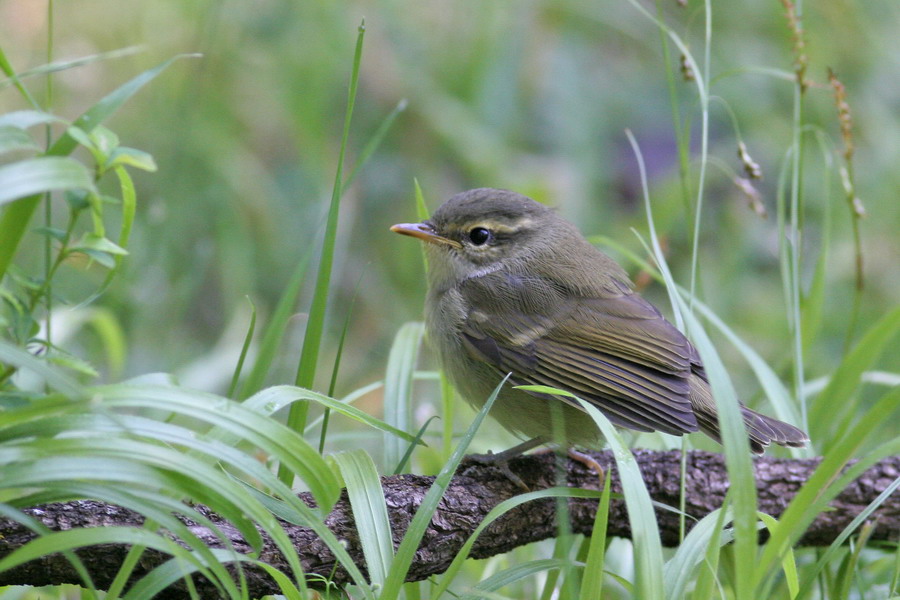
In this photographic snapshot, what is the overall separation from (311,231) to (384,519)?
4.09 meters

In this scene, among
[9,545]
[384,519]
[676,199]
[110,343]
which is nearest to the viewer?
[9,545]

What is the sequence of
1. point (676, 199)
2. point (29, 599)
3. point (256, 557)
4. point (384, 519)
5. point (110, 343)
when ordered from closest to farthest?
1. point (256, 557)
2. point (384, 519)
3. point (29, 599)
4. point (110, 343)
5. point (676, 199)

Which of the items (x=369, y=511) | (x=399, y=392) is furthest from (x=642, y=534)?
(x=399, y=392)

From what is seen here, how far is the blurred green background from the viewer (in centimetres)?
578

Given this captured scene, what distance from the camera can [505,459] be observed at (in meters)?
3.09

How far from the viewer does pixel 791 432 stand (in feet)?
9.53

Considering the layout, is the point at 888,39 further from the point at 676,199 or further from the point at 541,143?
the point at 676,199

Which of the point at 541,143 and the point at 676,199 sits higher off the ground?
the point at 541,143

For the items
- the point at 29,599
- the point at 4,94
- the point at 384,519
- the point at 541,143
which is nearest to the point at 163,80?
the point at 4,94

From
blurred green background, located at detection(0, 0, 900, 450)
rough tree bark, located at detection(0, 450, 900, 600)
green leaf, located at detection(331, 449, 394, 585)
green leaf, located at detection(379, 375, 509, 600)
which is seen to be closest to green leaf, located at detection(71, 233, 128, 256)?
rough tree bark, located at detection(0, 450, 900, 600)

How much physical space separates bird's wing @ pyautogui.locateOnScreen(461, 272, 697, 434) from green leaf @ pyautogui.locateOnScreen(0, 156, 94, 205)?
178 centimetres

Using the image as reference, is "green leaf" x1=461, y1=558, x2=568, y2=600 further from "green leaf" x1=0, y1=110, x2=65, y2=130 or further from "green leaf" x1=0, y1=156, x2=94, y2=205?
"green leaf" x1=0, y1=110, x2=65, y2=130

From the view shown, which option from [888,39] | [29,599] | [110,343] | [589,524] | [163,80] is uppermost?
[163,80]

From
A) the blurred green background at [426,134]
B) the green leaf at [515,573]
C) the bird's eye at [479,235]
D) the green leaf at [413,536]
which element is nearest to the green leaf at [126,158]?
the green leaf at [413,536]
